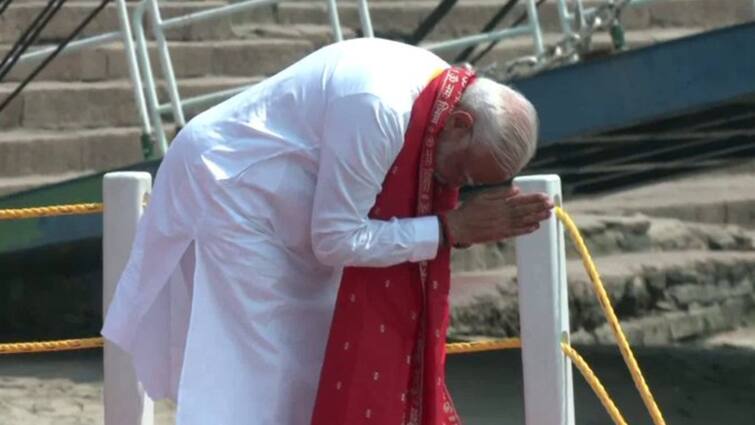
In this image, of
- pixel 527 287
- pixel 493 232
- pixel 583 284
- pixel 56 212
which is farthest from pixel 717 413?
pixel 493 232

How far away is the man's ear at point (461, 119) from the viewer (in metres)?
3.21

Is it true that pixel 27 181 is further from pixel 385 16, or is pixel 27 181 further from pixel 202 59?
pixel 385 16

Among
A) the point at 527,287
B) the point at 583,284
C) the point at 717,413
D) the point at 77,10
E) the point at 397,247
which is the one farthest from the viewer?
the point at 77,10

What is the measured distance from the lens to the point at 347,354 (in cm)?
330

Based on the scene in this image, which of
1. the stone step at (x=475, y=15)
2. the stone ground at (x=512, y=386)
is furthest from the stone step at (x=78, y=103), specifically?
the stone ground at (x=512, y=386)

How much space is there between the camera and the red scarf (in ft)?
10.7

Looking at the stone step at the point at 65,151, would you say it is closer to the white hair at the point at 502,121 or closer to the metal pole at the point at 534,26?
the metal pole at the point at 534,26

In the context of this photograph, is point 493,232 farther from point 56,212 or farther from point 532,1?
point 532,1

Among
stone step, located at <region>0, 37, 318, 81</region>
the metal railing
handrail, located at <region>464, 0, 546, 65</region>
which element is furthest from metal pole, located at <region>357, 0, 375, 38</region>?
stone step, located at <region>0, 37, 318, 81</region>

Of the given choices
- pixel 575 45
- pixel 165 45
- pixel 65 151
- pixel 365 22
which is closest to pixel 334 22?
pixel 365 22

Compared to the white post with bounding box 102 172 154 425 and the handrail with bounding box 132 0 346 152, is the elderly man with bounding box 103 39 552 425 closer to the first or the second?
the white post with bounding box 102 172 154 425

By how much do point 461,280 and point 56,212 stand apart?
4061mm

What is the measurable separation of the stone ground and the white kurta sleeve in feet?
11.0

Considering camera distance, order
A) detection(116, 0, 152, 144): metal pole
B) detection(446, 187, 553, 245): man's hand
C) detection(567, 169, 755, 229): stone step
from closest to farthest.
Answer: detection(446, 187, 553, 245): man's hand < detection(116, 0, 152, 144): metal pole < detection(567, 169, 755, 229): stone step
